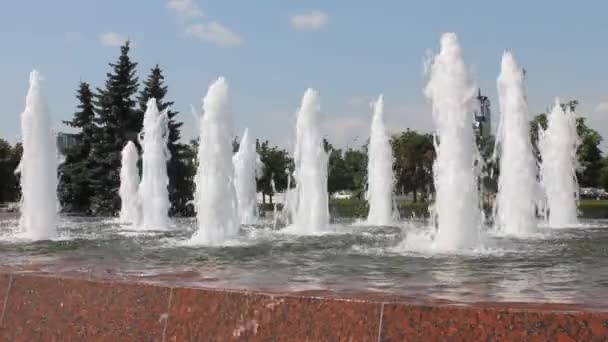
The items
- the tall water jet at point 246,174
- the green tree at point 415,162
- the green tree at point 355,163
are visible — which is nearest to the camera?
the tall water jet at point 246,174

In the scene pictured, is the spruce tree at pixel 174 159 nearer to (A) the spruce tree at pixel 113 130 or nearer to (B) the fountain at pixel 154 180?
(A) the spruce tree at pixel 113 130

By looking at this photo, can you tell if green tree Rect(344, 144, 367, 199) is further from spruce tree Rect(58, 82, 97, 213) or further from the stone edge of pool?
the stone edge of pool

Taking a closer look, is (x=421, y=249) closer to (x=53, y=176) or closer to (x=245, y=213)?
(x=53, y=176)

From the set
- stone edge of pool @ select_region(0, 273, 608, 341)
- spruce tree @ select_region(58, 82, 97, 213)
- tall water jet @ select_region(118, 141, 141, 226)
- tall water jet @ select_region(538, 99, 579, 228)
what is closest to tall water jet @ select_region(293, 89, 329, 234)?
tall water jet @ select_region(538, 99, 579, 228)

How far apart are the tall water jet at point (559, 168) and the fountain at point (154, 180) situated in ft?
40.2

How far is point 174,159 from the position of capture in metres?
37.4

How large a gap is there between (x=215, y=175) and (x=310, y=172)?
5771 millimetres

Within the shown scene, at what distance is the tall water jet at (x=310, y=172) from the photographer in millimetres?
18984

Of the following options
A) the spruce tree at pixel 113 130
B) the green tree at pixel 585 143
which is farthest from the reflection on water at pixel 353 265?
the green tree at pixel 585 143

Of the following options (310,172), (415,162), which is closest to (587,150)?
(415,162)

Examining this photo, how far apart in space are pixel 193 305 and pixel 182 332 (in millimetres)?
162

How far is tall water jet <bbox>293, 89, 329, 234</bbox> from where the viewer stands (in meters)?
19.0

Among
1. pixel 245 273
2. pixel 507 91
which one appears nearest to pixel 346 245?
pixel 245 273

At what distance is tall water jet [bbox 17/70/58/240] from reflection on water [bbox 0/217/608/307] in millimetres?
1874
